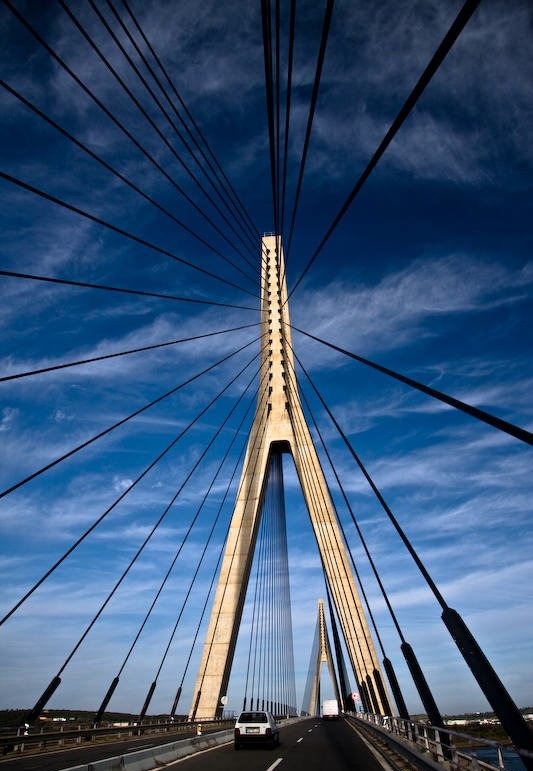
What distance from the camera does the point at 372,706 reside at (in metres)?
27.5

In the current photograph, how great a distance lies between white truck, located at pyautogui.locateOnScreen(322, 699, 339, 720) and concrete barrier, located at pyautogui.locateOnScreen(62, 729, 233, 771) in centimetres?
2995

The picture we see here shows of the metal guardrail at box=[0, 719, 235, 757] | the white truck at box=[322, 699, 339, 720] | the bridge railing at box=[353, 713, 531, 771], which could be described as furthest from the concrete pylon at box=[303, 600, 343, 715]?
the bridge railing at box=[353, 713, 531, 771]

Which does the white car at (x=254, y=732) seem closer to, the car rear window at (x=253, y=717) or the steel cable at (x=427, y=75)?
the car rear window at (x=253, y=717)

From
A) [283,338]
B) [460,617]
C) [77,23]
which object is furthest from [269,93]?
[283,338]

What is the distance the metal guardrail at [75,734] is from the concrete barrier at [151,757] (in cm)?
462

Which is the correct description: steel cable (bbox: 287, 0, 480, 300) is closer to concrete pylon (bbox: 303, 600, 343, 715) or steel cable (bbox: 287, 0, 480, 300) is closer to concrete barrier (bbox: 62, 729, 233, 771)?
concrete barrier (bbox: 62, 729, 233, 771)

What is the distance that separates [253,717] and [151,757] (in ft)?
21.9

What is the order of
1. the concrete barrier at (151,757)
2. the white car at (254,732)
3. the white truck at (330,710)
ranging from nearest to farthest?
the concrete barrier at (151,757)
the white car at (254,732)
the white truck at (330,710)

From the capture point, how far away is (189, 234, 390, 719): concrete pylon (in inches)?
1075

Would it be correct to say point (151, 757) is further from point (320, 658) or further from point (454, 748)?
point (320, 658)

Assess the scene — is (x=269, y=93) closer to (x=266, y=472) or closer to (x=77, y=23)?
(x=77, y=23)

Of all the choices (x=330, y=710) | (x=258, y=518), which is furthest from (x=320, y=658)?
(x=258, y=518)

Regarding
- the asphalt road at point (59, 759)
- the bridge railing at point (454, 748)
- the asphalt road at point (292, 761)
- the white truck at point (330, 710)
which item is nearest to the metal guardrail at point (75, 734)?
the asphalt road at point (59, 759)

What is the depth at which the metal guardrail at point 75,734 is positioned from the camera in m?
16.6
